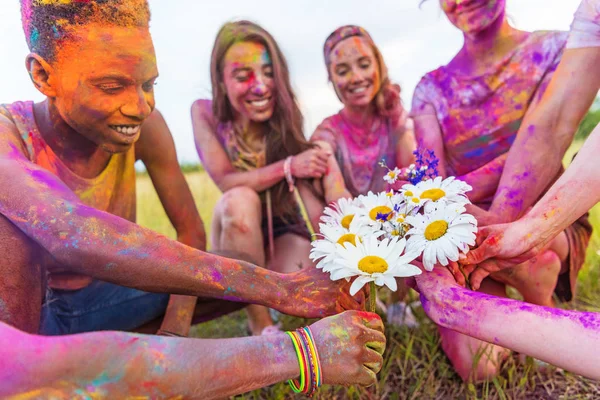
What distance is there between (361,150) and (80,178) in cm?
153

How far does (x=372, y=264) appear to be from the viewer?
1557 millimetres

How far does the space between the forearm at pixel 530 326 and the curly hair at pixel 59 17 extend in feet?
4.83

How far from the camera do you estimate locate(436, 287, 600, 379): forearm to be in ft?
4.62

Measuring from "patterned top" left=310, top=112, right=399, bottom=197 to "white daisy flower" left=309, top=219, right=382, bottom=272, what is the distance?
120 centimetres

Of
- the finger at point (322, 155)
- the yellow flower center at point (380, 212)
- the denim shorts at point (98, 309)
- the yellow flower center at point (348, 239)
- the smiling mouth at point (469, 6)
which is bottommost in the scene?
the denim shorts at point (98, 309)

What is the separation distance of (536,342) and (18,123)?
187cm

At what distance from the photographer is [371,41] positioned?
3074mm

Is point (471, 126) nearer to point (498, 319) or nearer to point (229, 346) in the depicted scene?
point (498, 319)

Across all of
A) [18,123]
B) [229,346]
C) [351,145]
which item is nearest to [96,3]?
[18,123]

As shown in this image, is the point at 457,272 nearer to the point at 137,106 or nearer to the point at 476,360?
the point at 476,360

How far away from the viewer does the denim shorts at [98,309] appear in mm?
2242

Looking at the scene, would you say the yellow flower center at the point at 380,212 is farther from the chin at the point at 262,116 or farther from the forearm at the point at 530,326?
the chin at the point at 262,116

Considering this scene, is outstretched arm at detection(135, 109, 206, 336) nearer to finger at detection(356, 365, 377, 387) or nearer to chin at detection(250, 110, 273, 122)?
chin at detection(250, 110, 273, 122)

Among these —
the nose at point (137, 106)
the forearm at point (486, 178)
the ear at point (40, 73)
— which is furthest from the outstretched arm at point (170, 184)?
the forearm at point (486, 178)
